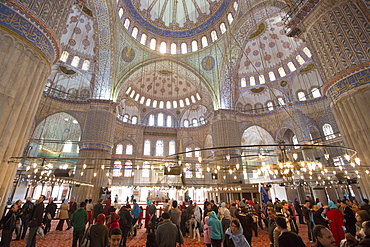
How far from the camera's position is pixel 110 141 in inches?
527

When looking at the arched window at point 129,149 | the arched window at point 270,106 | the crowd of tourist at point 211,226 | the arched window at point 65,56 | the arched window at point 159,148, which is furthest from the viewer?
the arched window at point 159,148

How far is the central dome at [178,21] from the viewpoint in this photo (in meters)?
16.9

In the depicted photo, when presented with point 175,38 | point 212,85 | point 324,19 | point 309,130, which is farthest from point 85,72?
point 309,130

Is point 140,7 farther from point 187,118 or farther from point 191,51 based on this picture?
point 187,118

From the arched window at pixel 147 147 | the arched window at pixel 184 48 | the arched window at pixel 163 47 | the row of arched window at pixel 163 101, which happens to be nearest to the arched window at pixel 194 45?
the arched window at pixel 184 48

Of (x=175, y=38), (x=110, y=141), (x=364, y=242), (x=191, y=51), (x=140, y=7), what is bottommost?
(x=364, y=242)

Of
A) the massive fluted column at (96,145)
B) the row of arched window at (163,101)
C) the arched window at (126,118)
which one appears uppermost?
the row of arched window at (163,101)

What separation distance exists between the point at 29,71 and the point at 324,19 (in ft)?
35.1

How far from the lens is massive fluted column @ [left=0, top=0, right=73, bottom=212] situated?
16.8ft

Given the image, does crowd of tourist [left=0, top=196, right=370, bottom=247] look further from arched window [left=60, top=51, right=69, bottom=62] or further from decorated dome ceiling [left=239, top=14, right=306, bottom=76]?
decorated dome ceiling [left=239, top=14, right=306, bottom=76]

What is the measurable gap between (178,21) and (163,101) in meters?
9.38

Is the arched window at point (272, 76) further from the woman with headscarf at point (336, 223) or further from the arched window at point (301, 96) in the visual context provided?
the woman with headscarf at point (336, 223)

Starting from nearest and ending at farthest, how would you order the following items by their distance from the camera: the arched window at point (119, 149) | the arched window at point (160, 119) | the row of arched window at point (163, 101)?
the arched window at point (119, 149) < the row of arched window at point (163, 101) < the arched window at point (160, 119)

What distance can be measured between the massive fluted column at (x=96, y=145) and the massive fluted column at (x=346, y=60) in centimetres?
1207
